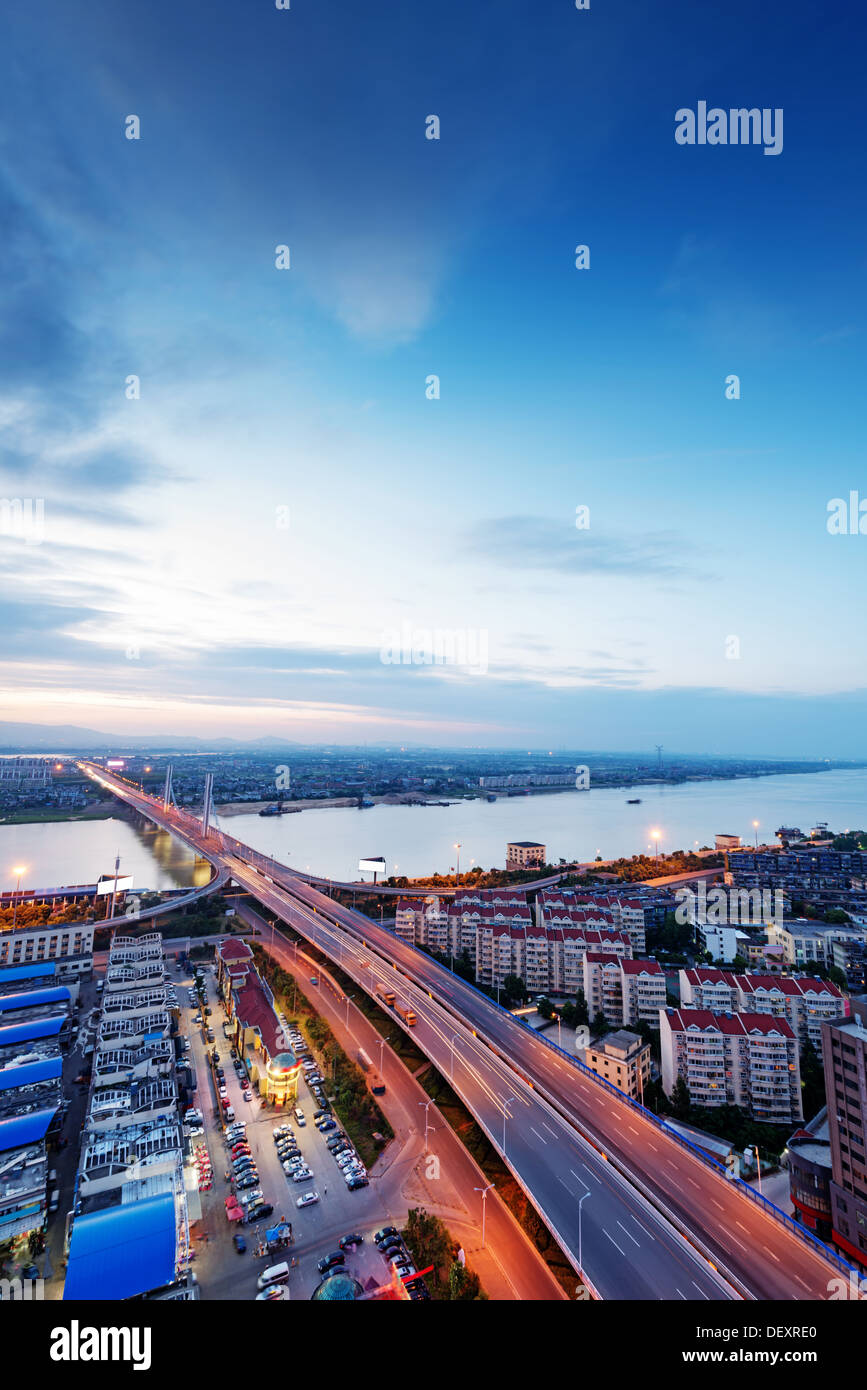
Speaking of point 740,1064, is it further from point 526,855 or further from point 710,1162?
point 526,855

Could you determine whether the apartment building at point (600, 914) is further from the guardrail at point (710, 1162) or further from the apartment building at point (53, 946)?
the apartment building at point (53, 946)

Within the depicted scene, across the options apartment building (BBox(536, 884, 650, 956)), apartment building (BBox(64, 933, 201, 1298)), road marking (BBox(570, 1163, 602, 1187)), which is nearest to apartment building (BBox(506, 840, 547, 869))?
apartment building (BBox(536, 884, 650, 956))

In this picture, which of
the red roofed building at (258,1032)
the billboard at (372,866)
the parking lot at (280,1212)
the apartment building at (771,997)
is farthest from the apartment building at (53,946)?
the apartment building at (771,997)

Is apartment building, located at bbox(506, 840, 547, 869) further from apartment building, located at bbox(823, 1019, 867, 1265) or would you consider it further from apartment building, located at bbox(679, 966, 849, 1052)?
apartment building, located at bbox(823, 1019, 867, 1265)

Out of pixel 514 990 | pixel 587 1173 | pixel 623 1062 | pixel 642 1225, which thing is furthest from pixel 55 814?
pixel 642 1225

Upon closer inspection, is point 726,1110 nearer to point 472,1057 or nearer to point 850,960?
point 472,1057

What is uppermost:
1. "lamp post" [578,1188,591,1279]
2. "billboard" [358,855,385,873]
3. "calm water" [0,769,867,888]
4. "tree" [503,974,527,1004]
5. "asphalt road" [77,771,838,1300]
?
"lamp post" [578,1188,591,1279]
